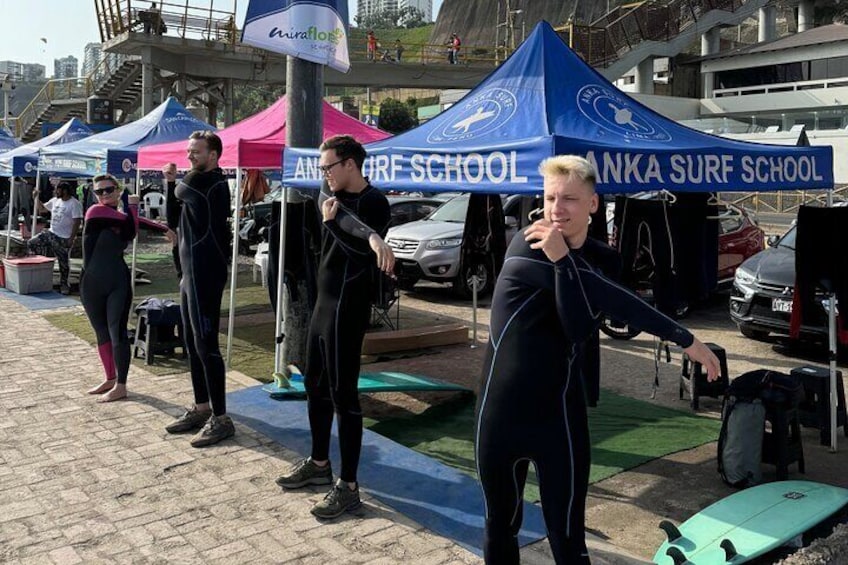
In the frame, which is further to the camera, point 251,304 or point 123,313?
point 251,304

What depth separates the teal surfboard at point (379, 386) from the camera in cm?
691

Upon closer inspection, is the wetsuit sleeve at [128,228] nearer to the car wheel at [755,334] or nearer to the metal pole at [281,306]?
the metal pole at [281,306]

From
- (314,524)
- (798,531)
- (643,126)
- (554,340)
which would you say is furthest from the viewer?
(643,126)

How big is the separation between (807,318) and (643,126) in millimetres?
2095

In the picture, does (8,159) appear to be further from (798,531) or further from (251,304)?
(798,531)

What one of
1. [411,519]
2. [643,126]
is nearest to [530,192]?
[643,126]

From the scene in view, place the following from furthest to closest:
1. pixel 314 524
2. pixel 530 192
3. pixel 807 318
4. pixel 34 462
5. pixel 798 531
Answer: pixel 807 318 → pixel 34 462 → pixel 530 192 → pixel 314 524 → pixel 798 531

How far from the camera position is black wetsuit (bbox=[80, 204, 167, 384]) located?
274 inches

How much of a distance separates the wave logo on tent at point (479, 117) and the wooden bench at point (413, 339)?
3.64 m

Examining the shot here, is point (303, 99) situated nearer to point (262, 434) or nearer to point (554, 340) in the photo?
point (262, 434)

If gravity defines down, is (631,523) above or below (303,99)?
below

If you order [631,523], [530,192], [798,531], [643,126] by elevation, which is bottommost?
[631,523]

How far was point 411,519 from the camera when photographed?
4.68 meters

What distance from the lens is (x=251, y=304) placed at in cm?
1296
